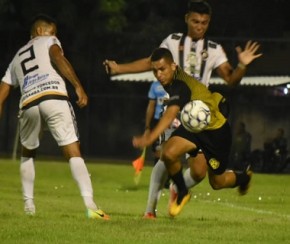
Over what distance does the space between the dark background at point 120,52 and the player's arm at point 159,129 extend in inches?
968

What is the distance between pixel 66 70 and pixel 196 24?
5.14 ft

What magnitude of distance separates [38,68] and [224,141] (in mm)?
2146

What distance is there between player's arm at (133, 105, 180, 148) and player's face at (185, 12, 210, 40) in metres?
1.34

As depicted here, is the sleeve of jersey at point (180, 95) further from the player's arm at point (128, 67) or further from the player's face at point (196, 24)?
the player's face at point (196, 24)

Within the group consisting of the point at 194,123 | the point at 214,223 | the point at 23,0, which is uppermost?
the point at 194,123

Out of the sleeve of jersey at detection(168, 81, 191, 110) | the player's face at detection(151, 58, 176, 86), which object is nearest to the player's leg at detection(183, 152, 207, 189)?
the sleeve of jersey at detection(168, 81, 191, 110)

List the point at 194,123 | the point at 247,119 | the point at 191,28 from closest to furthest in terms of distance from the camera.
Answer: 1. the point at 194,123
2. the point at 191,28
3. the point at 247,119

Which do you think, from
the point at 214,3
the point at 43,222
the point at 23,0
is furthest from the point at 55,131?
the point at 214,3

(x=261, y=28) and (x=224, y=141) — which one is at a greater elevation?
(x=224, y=141)

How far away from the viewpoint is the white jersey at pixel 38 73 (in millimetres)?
12898

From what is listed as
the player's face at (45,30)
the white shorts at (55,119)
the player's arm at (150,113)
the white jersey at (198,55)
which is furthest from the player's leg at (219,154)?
the player's arm at (150,113)

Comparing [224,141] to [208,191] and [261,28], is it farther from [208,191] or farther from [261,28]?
[261,28]

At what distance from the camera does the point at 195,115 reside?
12375 mm

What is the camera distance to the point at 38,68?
511 inches
